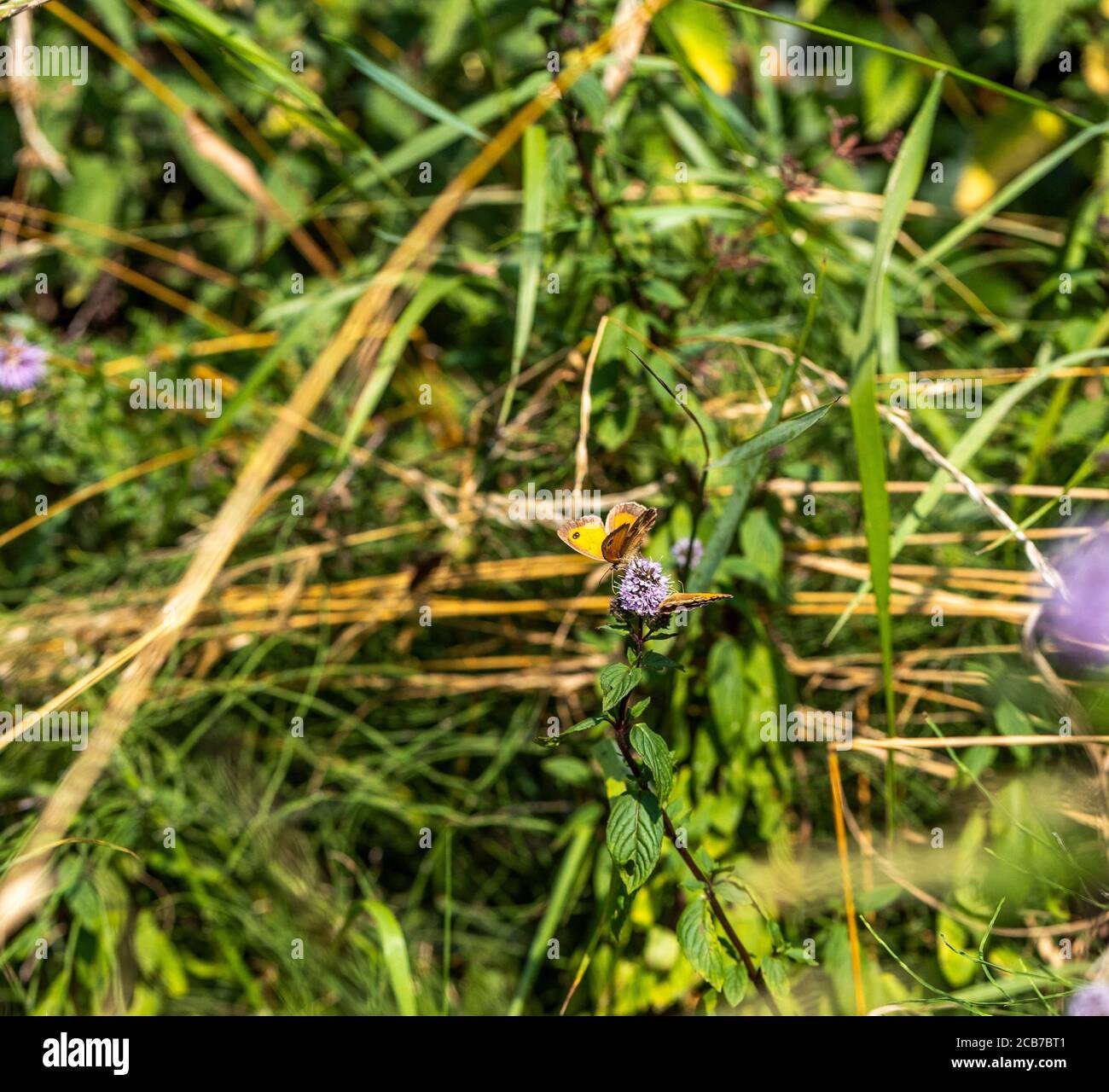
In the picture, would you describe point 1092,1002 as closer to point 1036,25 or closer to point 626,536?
point 626,536

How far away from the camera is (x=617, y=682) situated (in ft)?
3.01

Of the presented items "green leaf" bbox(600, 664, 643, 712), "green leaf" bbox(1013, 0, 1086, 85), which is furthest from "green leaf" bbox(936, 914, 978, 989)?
"green leaf" bbox(1013, 0, 1086, 85)

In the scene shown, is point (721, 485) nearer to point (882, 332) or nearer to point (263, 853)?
point (882, 332)

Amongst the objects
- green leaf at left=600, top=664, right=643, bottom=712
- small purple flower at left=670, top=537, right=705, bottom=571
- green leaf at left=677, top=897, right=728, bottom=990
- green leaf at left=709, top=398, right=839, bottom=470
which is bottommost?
green leaf at left=677, top=897, right=728, bottom=990

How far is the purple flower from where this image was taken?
0.98m

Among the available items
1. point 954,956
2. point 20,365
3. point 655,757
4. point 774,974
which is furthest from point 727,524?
point 20,365

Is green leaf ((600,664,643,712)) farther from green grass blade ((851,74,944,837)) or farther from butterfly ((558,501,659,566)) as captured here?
green grass blade ((851,74,944,837))

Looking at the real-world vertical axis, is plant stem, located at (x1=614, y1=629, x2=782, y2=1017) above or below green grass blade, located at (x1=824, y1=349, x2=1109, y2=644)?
below

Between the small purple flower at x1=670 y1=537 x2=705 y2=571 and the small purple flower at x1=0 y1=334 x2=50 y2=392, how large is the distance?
1.06 m

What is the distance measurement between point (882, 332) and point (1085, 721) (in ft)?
2.12

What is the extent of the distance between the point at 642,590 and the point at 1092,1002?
0.58 m

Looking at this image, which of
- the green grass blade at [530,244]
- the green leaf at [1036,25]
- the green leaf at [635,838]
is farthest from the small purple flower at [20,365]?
the green leaf at [1036,25]

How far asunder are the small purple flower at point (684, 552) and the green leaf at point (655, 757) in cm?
36

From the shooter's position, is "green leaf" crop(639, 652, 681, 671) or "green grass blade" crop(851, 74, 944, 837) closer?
"green leaf" crop(639, 652, 681, 671)
